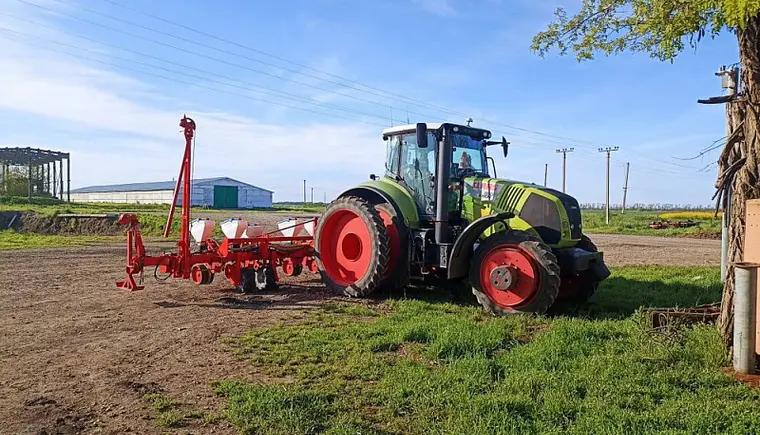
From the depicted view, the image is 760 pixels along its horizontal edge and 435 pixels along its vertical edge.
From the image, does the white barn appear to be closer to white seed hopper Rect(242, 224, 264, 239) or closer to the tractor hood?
white seed hopper Rect(242, 224, 264, 239)

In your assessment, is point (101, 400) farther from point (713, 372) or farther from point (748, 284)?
point (748, 284)

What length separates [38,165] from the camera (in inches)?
2111

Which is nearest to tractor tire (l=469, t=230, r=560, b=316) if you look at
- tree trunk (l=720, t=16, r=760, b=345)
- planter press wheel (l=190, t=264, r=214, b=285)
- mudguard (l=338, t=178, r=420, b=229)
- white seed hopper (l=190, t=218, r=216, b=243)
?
mudguard (l=338, t=178, r=420, b=229)

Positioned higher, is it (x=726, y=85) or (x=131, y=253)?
(x=726, y=85)

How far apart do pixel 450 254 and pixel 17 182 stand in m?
54.1

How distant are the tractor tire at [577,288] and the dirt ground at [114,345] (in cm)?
367

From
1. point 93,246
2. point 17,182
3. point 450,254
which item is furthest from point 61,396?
point 17,182

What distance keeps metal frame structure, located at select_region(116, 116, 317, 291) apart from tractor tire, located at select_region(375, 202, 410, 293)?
194cm

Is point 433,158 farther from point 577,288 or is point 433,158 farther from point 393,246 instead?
point 577,288

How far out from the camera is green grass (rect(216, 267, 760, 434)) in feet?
13.9

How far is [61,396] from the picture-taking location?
195 inches

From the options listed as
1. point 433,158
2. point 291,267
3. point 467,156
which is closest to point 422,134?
point 433,158

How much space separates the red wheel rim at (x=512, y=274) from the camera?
25.0 ft

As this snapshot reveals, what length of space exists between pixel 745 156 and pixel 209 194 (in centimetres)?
6455
